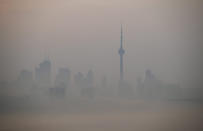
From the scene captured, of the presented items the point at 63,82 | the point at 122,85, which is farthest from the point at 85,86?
the point at 122,85

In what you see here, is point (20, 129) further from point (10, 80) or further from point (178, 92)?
point (178, 92)

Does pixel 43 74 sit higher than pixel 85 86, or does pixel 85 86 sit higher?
pixel 43 74

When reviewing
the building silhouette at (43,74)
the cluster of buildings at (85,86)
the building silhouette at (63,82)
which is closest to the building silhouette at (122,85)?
the cluster of buildings at (85,86)

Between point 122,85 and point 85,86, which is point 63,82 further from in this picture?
point 122,85

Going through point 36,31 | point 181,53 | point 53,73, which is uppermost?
point 36,31

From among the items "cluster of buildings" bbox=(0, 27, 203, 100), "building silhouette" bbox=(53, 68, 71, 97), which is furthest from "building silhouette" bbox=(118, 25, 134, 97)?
"building silhouette" bbox=(53, 68, 71, 97)

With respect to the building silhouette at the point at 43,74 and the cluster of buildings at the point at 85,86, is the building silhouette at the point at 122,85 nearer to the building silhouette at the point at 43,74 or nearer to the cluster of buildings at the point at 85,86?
the cluster of buildings at the point at 85,86

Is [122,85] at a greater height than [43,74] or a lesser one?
lesser

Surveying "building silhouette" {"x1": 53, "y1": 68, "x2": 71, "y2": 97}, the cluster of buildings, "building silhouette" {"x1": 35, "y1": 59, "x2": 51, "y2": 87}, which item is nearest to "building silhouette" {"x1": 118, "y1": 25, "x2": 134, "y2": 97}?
the cluster of buildings

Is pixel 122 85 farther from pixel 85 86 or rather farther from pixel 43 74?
pixel 43 74

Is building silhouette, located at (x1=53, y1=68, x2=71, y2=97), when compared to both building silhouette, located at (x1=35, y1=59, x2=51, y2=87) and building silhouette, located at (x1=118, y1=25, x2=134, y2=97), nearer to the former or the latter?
building silhouette, located at (x1=35, y1=59, x2=51, y2=87)

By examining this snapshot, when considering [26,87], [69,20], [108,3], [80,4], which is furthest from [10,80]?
[108,3]
